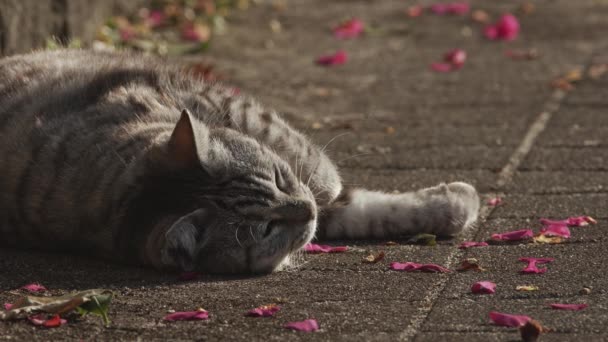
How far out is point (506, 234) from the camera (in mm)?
4309

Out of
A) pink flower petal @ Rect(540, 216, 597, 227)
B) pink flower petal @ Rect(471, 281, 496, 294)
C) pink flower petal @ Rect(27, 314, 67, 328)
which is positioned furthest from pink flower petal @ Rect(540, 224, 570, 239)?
pink flower petal @ Rect(27, 314, 67, 328)

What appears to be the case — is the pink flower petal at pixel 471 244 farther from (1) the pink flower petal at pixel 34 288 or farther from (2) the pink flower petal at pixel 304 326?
(1) the pink flower petal at pixel 34 288

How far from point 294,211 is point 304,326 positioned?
689 mm

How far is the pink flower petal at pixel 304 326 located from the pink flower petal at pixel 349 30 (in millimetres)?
5465

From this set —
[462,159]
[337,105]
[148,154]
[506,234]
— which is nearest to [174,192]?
[148,154]

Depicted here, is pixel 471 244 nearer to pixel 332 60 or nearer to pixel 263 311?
pixel 263 311

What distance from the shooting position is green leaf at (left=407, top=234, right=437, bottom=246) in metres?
4.35

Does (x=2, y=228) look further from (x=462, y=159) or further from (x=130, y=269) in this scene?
(x=462, y=159)

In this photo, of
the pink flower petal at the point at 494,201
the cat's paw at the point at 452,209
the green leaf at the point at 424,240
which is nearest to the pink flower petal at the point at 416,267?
the green leaf at the point at 424,240

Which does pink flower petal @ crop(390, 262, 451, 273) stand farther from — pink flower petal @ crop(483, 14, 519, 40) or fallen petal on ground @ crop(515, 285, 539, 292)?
pink flower petal @ crop(483, 14, 519, 40)

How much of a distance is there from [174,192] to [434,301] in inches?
41.6

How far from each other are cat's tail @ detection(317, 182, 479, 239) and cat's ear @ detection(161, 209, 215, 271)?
751 mm

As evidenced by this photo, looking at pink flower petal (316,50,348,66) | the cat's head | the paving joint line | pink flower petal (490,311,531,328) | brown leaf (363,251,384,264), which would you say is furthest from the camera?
pink flower petal (316,50,348,66)

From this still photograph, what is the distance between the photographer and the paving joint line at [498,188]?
11.2ft
